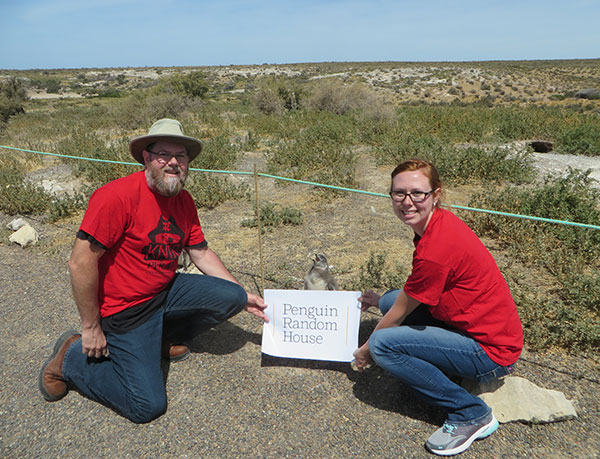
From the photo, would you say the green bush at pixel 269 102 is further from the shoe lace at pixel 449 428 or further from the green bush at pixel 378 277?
the shoe lace at pixel 449 428

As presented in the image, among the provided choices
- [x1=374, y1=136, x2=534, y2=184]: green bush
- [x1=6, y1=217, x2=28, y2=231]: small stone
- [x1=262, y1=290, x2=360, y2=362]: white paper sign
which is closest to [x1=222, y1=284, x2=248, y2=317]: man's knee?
[x1=262, y1=290, x2=360, y2=362]: white paper sign

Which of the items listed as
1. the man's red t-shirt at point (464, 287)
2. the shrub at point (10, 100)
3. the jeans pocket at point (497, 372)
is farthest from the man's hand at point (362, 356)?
the shrub at point (10, 100)

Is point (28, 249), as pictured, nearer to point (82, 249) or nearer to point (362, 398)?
point (82, 249)

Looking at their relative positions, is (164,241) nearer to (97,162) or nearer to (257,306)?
(257,306)

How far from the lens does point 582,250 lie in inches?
176

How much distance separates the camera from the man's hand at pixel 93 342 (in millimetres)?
2623

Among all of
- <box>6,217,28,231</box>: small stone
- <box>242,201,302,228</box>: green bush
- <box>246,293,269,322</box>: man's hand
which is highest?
<box>246,293,269,322</box>: man's hand

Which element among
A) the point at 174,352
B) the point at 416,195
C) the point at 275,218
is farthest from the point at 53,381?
the point at 275,218

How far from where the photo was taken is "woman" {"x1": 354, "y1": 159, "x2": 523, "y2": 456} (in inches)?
87.3

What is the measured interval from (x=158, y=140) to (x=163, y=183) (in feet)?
0.93

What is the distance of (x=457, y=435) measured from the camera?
231 centimetres

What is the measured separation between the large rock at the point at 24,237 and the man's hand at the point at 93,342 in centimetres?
367

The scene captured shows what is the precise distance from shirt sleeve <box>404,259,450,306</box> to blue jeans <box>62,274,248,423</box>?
1.40m

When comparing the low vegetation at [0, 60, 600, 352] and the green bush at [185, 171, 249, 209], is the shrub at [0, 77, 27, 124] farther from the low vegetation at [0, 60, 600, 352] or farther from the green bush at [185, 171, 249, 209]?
the green bush at [185, 171, 249, 209]
